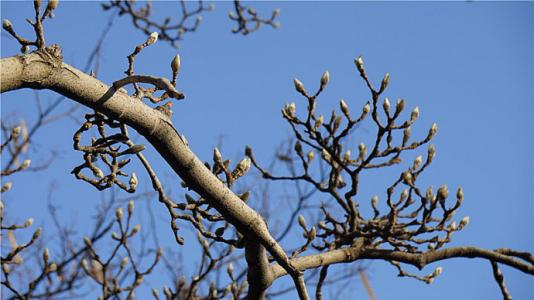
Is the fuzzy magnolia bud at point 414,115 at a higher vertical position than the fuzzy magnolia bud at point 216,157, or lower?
higher

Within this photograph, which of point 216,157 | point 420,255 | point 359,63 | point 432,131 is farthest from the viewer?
point 432,131

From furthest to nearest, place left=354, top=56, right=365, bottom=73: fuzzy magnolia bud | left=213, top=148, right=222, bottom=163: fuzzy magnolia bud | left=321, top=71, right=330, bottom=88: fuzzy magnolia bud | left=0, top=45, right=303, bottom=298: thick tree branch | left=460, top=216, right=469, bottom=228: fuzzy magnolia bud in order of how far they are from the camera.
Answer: left=460, top=216, right=469, bottom=228: fuzzy magnolia bud
left=321, top=71, right=330, bottom=88: fuzzy magnolia bud
left=354, top=56, right=365, bottom=73: fuzzy magnolia bud
left=213, top=148, right=222, bottom=163: fuzzy magnolia bud
left=0, top=45, right=303, bottom=298: thick tree branch

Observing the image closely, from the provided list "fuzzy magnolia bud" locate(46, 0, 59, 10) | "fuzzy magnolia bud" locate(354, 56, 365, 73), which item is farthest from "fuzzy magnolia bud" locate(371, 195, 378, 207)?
"fuzzy magnolia bud" locate(46, 0, 59, 10)

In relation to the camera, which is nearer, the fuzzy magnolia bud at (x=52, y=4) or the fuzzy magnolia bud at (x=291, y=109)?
the fuzzy magnolia bud at (x=52, y=4)

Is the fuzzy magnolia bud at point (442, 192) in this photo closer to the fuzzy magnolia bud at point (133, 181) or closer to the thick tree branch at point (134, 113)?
the thick tree branch at point (134, 113)

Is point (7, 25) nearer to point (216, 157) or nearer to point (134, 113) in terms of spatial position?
point (134, 113)

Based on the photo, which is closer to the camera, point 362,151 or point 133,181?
point 133,181

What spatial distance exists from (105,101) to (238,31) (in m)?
6.35

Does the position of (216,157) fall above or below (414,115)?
below

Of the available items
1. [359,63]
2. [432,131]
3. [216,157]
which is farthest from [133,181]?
[432,131]

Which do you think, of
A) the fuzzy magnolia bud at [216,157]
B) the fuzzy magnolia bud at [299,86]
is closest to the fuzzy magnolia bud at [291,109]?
the fuzzy magnolia bud at [299,86]

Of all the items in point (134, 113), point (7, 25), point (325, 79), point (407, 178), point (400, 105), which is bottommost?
point (134, 113)

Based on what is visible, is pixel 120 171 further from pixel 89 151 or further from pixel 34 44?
pixel 34 44

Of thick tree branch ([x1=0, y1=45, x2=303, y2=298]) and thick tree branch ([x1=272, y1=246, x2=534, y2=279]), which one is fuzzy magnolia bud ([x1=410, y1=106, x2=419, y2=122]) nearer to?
thick tree branch ([x1=272, y1=246, x2=534, y2=279])
